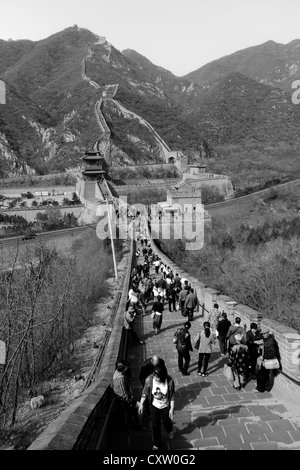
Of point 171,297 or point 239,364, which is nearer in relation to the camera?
point 239,364

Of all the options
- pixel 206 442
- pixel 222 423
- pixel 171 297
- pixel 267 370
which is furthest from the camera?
pixel 171 297

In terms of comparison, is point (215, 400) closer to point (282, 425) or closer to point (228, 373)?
point (228, 373)

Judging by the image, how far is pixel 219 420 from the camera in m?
5.02

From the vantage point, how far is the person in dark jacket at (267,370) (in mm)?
5801

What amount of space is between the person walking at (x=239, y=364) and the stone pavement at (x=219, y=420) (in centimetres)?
11

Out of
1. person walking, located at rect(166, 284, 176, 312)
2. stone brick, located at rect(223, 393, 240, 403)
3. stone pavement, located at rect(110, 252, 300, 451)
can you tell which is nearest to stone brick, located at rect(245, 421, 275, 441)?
stone pavement, located at rect(110, 252, 300, 451)

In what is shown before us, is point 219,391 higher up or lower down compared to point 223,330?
lower down

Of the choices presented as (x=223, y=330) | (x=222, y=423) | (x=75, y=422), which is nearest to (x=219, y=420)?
(x=222, y=423)

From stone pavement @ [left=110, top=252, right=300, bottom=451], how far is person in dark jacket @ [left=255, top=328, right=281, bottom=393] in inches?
4.5

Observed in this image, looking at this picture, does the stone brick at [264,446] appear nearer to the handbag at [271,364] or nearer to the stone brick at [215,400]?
the stone brick at [215,400]

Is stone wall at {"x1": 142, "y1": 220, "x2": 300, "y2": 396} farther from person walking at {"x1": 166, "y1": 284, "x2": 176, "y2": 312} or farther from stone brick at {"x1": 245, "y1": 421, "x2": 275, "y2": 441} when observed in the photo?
person walking at {"x1": 166, "y1": 284, "x2": 176, "y2": 312}

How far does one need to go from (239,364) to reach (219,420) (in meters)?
1.06

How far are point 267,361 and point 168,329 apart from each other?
3928 millimetres

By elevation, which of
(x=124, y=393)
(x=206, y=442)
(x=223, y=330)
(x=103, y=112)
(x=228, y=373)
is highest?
(x=103, y=112)
